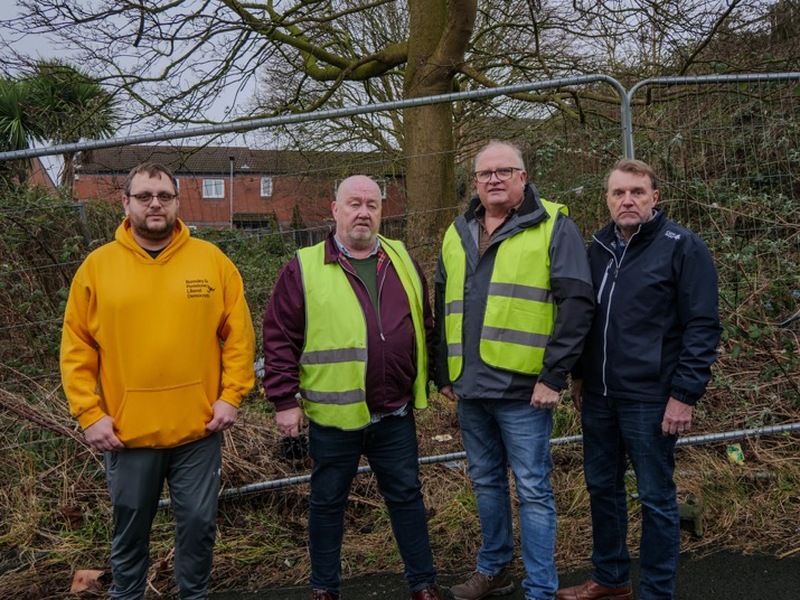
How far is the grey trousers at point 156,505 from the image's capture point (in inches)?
114

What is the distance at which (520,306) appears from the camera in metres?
3.03

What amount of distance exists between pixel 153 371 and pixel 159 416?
0.63ft

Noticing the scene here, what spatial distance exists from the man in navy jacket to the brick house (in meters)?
1.64

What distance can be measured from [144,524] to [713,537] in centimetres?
299

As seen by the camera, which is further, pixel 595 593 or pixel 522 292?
pixel 595 593

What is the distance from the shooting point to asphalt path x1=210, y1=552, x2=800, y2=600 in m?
3.25

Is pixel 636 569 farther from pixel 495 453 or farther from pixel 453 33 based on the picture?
pixel 453 33

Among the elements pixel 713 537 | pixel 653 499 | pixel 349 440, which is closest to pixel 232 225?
pixel 349 440

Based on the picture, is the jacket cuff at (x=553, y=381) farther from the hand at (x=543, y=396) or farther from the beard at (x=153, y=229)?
the beard at (x=153, y=229)

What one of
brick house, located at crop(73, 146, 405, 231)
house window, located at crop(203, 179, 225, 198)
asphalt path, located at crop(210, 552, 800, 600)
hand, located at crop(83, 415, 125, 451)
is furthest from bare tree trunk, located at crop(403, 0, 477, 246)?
hand, located at crop(83, 415, 125, 451)

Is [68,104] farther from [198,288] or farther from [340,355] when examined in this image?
[340,355]

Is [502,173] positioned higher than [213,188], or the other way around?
[213,188]

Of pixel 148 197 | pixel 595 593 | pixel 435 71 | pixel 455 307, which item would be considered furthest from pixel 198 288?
pixel 435 71

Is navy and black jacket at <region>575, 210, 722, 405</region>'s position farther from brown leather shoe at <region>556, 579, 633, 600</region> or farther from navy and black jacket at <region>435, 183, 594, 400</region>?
brown leather shoe at <region>556, 579, 633, 600</region>
